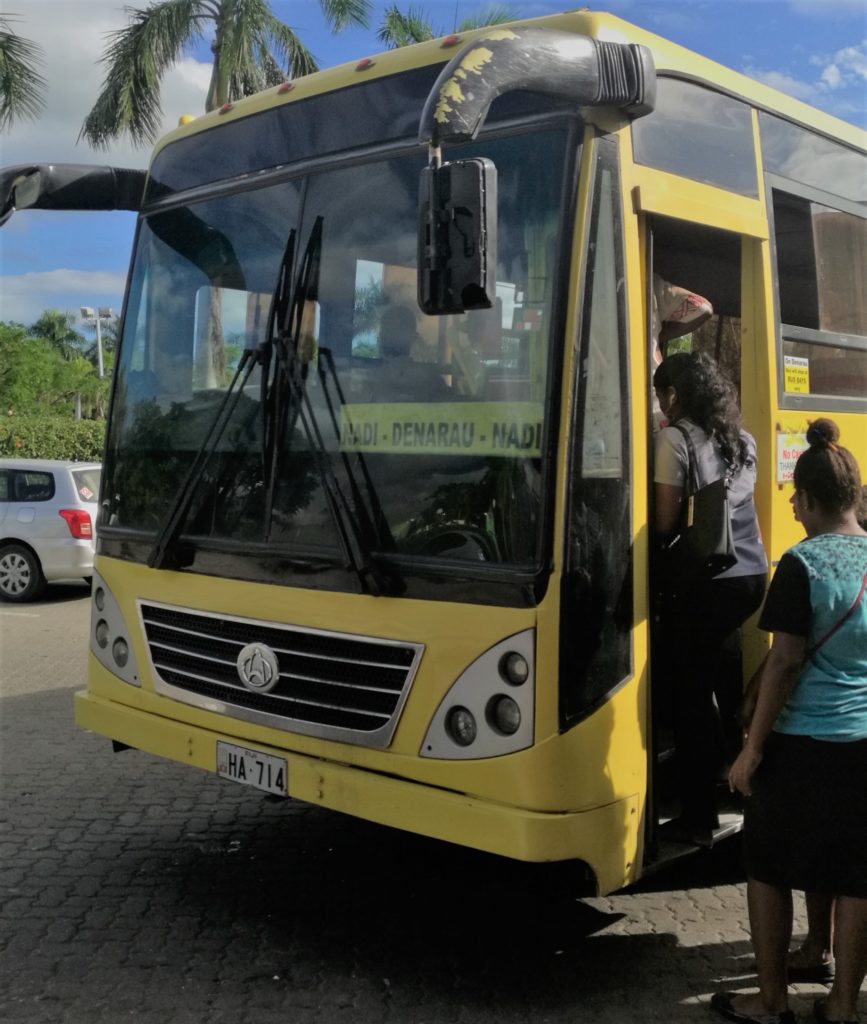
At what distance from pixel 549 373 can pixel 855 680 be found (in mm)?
1300

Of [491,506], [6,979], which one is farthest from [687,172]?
[6,979]

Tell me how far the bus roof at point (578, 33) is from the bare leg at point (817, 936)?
2874 millimetres

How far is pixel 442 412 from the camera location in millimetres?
3863

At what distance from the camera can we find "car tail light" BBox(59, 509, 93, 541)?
13.0m

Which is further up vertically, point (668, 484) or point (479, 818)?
point (668, 484)

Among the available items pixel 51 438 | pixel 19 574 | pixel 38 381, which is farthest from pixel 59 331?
pixel 19 574

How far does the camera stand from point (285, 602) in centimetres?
413

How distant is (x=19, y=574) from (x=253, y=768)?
9.98 meters

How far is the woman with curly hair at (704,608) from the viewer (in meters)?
4.11

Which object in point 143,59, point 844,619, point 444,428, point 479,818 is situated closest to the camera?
point 844,619

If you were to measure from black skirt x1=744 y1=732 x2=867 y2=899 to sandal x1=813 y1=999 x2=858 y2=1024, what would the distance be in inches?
16.1

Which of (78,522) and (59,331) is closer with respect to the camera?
(78,522)

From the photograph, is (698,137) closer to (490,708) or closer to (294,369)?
(294,369)

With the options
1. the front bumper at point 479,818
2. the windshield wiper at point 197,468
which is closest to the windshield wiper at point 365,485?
the windshield wiper at point 197,468
